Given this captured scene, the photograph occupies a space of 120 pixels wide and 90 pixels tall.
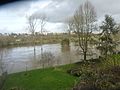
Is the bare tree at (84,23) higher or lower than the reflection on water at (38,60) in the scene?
higher

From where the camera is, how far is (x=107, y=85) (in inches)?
262

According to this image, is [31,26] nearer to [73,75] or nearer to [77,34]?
[77,34]

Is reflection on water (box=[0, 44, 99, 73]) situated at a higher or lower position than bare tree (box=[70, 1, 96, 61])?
lower

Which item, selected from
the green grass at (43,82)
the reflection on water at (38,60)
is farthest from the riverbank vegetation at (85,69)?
the reflection on water at (38,60)

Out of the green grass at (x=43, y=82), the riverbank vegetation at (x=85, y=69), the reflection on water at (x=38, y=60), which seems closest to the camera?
the riverbank vegetation at (x=85, y=69)

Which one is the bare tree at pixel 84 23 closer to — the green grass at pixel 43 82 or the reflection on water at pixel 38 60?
the reflection on water at pixel 38 60

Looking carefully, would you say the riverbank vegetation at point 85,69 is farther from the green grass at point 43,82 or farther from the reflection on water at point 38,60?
the reflection on water at point 38,60

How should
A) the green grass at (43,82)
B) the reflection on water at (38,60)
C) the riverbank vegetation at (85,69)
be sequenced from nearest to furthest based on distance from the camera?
the riverbank vegetation at (85,69)
the green grass at (43,82)
the reflection on water at (38,60)

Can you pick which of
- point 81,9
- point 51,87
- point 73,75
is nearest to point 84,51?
point 81,9

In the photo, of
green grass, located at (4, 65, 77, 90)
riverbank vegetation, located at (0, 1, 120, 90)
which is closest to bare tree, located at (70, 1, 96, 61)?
riverbank vegetation, located at (0, 1, 120, 90)

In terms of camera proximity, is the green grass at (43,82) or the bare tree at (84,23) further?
the bare tree at (84,23)

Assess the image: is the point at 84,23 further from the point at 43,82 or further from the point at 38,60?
the point at 43,82

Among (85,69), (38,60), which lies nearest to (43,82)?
(85,69)

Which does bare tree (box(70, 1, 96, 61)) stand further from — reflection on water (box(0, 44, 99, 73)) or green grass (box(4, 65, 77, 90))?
green grass (box(4, 65, 77, 90))
